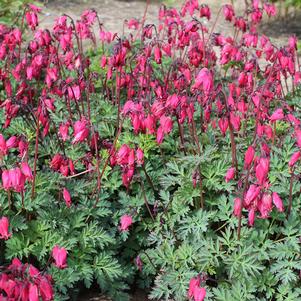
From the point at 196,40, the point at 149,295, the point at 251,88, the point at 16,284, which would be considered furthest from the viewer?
the point at 196,40

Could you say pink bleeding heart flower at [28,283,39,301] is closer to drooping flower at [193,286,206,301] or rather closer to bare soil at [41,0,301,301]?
drooping flower at [193,286,206,301]

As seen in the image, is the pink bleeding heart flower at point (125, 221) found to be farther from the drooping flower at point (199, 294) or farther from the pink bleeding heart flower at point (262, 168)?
the pink bleeding heart flower at point (262, 168)

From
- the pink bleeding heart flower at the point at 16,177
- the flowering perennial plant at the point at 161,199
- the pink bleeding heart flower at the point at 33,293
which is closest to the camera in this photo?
the pink bleeding heart flower at the point at 33,293

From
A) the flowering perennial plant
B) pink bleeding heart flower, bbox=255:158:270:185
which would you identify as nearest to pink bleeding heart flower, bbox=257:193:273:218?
the flowering perennial plant

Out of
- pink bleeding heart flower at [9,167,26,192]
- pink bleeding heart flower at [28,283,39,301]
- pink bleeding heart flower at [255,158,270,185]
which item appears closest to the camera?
Result: pink bleeding heart flower at [28,283,39,301]

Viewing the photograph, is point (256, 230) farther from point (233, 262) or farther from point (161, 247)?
point (161, 247)

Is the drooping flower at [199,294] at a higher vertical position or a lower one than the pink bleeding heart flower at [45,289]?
lower

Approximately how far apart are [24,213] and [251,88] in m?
1.86

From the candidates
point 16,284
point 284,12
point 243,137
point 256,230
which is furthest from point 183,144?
point 284,12

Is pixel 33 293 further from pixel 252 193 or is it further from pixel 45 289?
pixel 252 193

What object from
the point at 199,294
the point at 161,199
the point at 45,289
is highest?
the point at 45,289

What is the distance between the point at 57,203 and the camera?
406 cm

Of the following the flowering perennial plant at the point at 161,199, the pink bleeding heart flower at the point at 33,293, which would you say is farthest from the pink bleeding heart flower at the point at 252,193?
the pink bleeding heart flower at the point at 33,293

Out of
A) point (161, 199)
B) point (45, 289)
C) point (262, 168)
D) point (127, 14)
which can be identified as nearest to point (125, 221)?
point (161, 199)
